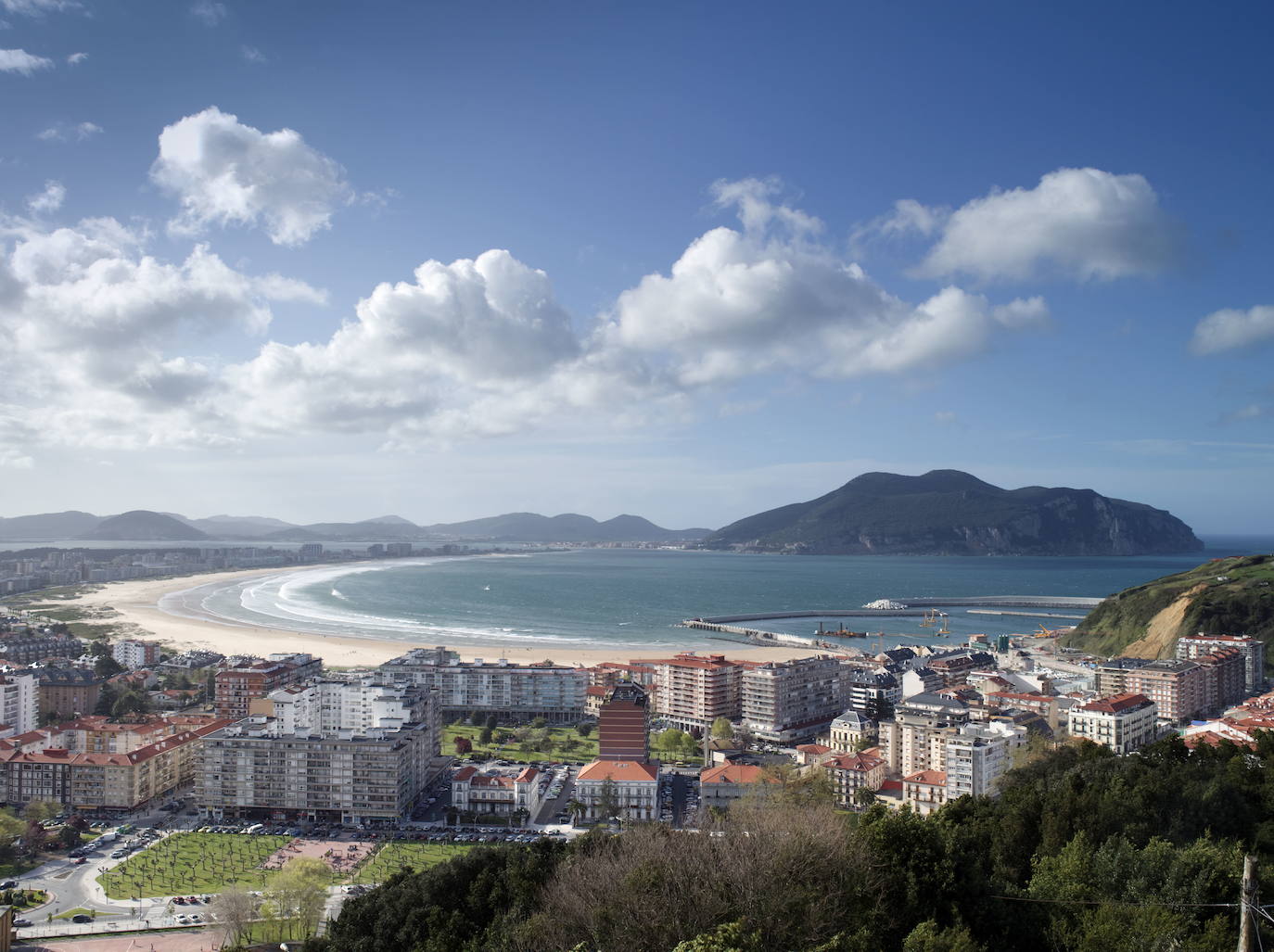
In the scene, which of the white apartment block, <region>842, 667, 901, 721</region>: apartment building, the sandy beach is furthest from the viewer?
the sandy beach

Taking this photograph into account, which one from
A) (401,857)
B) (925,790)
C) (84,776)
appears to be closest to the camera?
(401,857)

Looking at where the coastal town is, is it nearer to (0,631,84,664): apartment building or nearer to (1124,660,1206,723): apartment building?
(1124,660,1206,723): apartment building

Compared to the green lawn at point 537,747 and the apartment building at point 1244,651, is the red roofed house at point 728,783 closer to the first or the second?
the green lawn at point 537,747

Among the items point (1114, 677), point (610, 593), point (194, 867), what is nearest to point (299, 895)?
point (194, 867)

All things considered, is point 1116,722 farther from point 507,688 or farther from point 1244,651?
point 507,688

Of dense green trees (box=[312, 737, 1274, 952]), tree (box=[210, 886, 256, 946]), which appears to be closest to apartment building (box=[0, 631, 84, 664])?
tree (box=[210, 886, 256, 946])

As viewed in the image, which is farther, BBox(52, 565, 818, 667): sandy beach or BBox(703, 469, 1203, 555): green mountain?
BBox(703, 469, 1203, 555): green mountain
